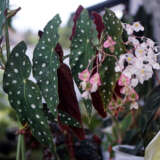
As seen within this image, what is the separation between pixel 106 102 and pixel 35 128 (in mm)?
139

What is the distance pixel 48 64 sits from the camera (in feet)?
1.61

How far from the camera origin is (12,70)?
1.59ft

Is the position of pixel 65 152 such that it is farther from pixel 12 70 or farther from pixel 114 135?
pixel 12 70

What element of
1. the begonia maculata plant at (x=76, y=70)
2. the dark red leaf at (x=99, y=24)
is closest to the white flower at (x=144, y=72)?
the begonia maculata plant at (x=76, y=70)

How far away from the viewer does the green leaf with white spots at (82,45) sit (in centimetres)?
52

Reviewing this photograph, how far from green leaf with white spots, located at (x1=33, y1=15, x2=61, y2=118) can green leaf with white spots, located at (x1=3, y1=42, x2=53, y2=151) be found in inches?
0.6

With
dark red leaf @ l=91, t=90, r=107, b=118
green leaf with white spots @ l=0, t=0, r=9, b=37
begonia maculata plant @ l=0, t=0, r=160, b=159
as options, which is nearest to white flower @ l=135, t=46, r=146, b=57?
begonia maculata plant @ l=0, t=0, r=160, b=159

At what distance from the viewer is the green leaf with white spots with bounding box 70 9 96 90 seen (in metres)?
0.52

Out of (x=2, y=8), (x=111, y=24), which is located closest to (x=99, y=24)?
(x=111, y=24)

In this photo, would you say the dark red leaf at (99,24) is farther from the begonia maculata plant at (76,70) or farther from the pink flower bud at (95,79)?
the pink flower bud at (95,79)

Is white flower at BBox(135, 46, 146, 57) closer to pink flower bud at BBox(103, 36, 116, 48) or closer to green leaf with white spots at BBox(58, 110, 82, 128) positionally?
pink flower bud at BBox(103, 36, 116, 48)

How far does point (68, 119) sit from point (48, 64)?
0.38 ft

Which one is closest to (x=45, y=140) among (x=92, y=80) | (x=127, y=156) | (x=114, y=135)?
(x=92, y=80)

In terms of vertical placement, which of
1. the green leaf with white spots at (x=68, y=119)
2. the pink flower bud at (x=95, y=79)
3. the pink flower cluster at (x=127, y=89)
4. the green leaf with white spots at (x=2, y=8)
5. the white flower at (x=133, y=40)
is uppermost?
the green leaf with white spots at (x=2, y=8)
